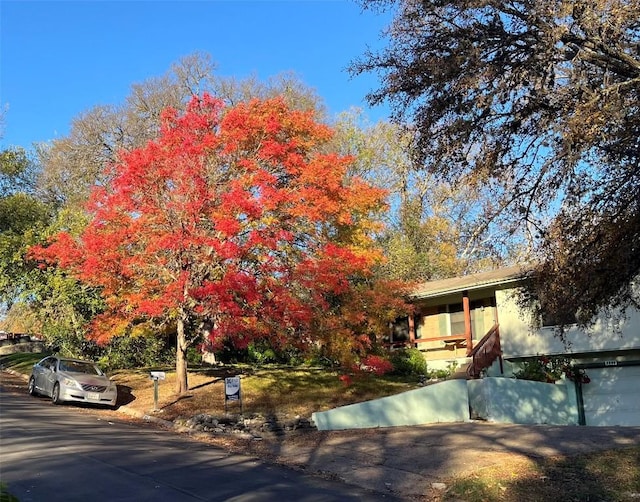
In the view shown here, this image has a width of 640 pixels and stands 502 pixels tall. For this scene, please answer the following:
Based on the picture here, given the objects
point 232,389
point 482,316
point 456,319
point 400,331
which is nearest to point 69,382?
point 232,389

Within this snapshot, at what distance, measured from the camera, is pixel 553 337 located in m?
20.9

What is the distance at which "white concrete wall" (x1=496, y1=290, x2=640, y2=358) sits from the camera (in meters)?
20.2

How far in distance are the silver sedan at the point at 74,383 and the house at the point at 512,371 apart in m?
6.95

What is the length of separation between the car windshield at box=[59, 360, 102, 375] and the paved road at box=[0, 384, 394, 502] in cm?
555

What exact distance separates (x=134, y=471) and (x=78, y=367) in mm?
10965

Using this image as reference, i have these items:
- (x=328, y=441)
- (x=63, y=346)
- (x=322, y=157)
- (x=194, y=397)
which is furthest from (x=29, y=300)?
(x=328, y=441)

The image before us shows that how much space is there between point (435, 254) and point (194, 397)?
21812mm

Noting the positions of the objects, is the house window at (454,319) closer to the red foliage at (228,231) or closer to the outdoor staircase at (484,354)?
the outdoor staircase at (484,354)

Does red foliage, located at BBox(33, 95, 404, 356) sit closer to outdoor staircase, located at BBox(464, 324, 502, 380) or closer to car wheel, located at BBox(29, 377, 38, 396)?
car wheel, located at BBox(29, 377, 38, 396)

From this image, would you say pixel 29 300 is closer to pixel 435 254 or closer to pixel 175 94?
pixel 175 94

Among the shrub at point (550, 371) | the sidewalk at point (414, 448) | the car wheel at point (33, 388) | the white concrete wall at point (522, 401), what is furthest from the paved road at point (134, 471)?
the shrub at point (550, 371)

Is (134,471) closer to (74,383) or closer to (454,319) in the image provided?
(74,383)

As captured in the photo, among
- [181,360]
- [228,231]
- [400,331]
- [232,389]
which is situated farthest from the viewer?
[400,331]

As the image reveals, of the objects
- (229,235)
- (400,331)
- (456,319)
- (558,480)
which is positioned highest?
(229,235)
